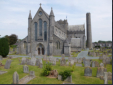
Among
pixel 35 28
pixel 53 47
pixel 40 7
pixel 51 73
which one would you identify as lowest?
pixel 51 73

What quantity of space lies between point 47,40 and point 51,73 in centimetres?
1798

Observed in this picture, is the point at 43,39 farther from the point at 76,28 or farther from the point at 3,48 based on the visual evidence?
the point at 76,28

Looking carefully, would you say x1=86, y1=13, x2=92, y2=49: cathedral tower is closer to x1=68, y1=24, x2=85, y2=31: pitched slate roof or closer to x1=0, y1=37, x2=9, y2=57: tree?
x1=68, y1=24, x2=85, y2=31: pitched slate roof

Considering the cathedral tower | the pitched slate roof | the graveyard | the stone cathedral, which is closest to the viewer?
the graveyard

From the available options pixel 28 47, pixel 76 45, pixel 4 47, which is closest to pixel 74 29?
pixel 76 45

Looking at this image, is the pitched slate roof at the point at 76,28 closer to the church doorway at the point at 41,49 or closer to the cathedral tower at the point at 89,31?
the cathedral tower at the point at 89,31

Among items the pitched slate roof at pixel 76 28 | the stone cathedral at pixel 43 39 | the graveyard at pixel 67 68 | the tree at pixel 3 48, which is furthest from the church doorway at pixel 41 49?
the pitched slate roof at pixel 76 28

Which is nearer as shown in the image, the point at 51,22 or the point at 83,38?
the point at 51,22

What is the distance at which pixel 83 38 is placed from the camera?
49.8 metres

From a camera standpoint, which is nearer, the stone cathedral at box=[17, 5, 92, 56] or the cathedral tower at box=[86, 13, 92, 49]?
the stone cathedral at box=[17, 5, 92, 56]

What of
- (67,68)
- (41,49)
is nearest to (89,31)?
(41,49)

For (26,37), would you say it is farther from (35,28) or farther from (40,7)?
(40,7)

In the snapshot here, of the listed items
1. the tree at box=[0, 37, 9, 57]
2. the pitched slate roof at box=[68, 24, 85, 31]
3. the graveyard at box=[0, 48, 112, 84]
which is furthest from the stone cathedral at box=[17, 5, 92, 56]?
the pitched slate roof at box=[68, 24, 85, 31]

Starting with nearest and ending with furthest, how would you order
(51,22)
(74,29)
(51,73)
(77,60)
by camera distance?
1. (51,73)
2. (77,60)
3. (51,22)
4. (74,29)
